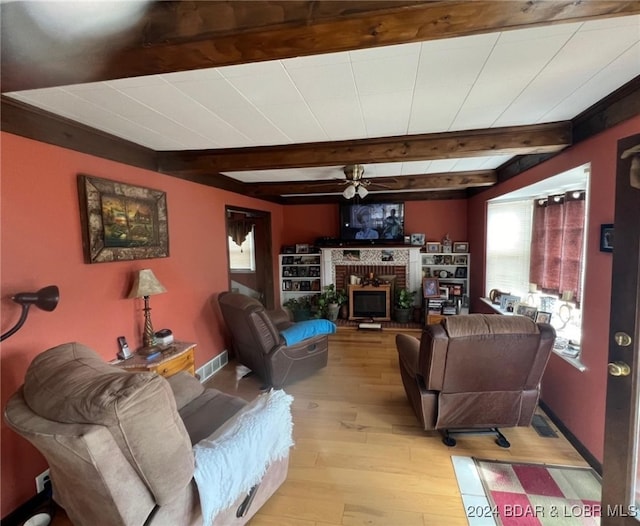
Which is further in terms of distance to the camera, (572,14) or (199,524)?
(199,524)

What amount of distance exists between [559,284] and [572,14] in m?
3.00

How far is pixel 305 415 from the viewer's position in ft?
8.94

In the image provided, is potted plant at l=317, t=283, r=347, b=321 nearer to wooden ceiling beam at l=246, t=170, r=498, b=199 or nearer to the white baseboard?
wooden ceiling beam at l=246, t=170, r=498, b=199

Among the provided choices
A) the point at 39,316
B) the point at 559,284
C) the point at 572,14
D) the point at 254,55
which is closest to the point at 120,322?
the point at 39,316

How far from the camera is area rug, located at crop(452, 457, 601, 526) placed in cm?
170

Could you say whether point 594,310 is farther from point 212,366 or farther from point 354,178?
point 212,366

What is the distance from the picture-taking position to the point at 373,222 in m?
5.62

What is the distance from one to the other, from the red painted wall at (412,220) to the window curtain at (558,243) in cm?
195

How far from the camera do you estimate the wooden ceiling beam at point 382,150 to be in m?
2.34

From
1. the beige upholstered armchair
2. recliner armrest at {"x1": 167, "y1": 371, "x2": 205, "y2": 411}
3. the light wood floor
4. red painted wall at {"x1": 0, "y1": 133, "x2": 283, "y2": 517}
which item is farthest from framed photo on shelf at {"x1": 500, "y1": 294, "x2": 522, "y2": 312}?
red painted wall at {"x1": 0, "y1": 133, "x2": 283, "y2": 517}

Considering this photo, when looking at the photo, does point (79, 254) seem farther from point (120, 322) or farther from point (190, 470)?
point (190, 470)

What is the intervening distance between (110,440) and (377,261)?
4.97 meters

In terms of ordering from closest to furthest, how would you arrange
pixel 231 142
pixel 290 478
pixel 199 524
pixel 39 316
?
pixel 199 524 < pixel 39 316 < pixel 290 478 < pixel 231 142

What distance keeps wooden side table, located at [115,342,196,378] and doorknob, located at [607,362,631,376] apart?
2.72 m
